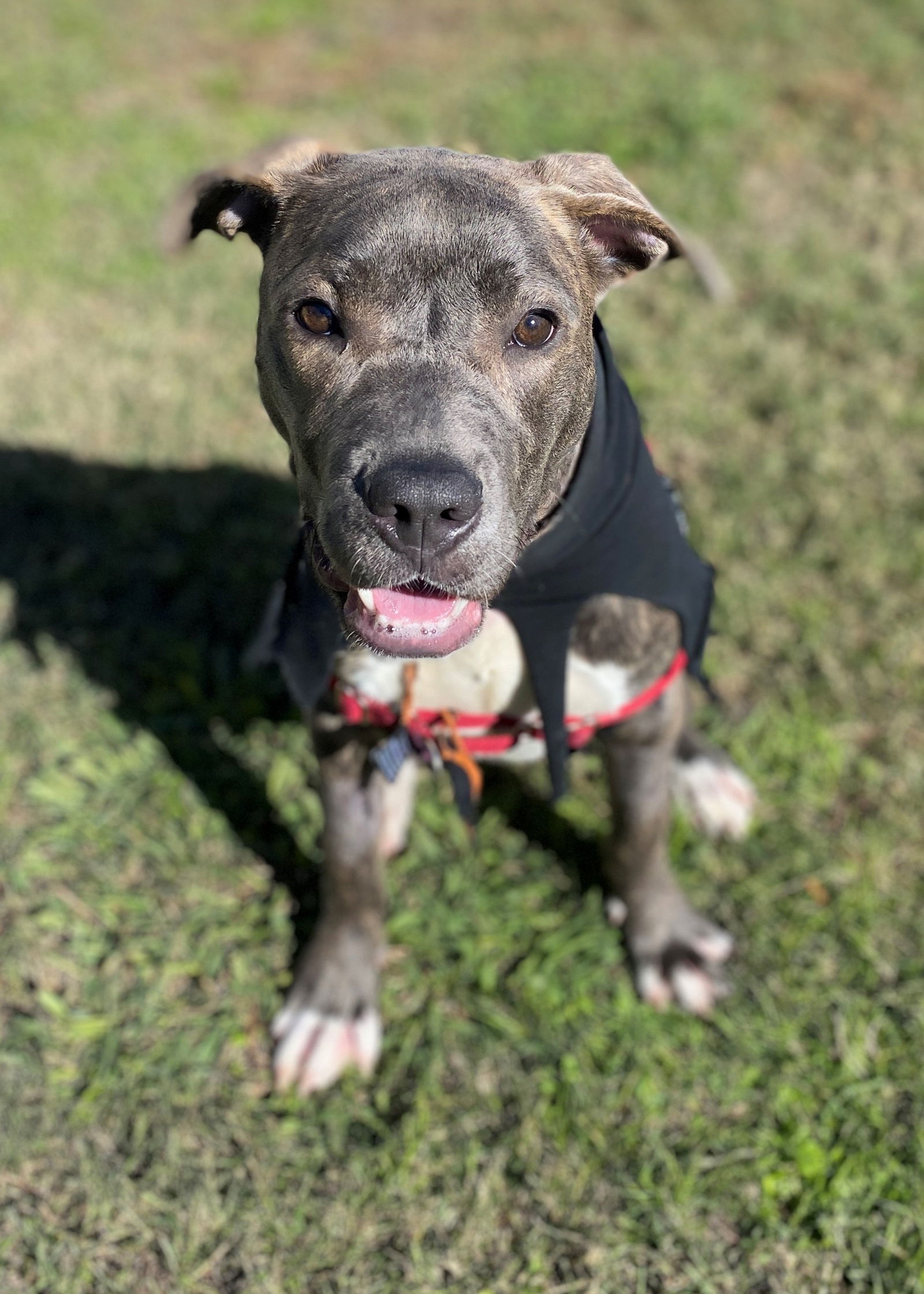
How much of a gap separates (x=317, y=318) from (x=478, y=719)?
1.05m

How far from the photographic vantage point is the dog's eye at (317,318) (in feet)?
7.30

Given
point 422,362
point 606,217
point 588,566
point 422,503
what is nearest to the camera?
point 422,503

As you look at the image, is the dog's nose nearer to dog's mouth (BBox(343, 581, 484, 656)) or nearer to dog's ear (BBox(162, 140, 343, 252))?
dog's mouth (BBox(343, 581, 484, 656))

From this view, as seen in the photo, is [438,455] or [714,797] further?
[714,797]

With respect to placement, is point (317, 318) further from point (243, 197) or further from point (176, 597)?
point (176, 597)

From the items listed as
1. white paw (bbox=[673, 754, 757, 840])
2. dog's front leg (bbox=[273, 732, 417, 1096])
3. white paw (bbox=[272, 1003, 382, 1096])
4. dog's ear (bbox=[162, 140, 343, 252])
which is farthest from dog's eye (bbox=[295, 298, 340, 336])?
white paw (bbox=[673, 754, 757, 840])

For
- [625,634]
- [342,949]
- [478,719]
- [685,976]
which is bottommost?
[342,949]

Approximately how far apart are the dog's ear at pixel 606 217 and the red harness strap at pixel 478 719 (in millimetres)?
933

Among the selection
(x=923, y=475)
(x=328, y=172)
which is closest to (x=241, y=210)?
(x=328, y=172)

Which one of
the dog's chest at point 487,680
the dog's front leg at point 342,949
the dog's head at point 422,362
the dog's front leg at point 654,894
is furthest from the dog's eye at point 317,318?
the dog's front leg at point 654,894

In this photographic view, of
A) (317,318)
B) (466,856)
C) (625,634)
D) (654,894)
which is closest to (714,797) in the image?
(654,894)

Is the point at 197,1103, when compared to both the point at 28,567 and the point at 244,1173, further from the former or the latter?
the point at 28,567

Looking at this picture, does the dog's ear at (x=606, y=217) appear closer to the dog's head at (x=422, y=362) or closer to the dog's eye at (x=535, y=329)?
the dog's head at (x=422, y=362)

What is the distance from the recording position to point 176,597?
14.4 feet
